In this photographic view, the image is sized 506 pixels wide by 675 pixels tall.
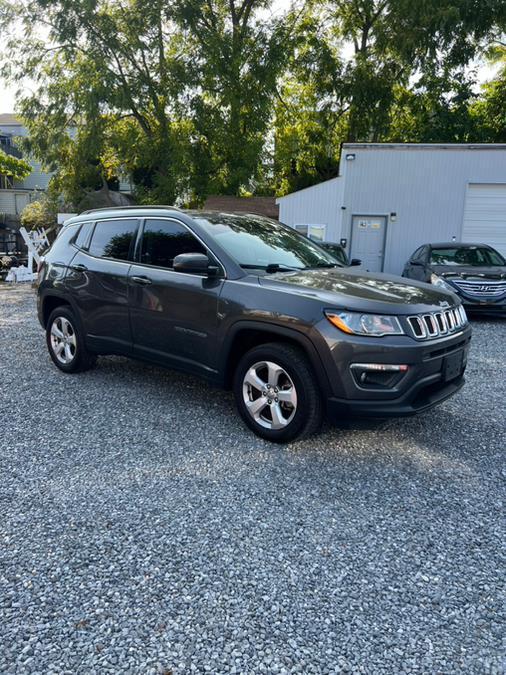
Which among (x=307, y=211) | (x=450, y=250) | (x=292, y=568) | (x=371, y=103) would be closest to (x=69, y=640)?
(x=292, y=568)

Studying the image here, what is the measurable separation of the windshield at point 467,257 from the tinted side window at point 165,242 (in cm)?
749

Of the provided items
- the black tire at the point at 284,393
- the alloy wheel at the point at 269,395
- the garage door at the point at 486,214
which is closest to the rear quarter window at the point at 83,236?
the black tire at the point at 284,393

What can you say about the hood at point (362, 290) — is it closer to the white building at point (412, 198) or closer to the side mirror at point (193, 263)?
the side mirror at point (193, 263)

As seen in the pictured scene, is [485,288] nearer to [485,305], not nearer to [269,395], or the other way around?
[485,305]

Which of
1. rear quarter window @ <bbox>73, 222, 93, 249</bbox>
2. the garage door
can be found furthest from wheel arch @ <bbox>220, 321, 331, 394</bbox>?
the garage door

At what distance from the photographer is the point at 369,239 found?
15.7m

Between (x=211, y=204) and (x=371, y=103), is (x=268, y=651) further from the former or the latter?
(x=371, y=103)

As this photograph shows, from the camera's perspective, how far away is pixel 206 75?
64.4ft

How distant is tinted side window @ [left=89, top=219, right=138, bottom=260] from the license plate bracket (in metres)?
2.98

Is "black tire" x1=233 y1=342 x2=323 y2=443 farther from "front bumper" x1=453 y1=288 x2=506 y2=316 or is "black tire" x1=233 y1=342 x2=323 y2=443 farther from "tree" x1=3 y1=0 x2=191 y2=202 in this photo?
"tree" x1=3 y1=0 x2=191 y2=202

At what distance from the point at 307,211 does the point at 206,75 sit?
7.33 m

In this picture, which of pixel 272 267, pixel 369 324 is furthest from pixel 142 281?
pixel 369 324

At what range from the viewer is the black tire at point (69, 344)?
5.38m

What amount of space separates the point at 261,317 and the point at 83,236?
8.83 feet
